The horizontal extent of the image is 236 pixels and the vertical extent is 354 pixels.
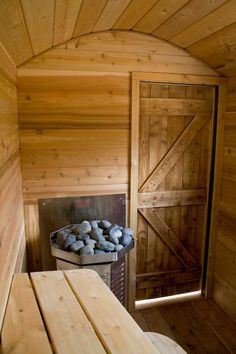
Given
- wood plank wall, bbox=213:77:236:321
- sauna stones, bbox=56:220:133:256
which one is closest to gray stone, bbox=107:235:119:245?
sauna stones, bbox=56:220:133:256

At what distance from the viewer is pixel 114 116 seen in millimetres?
2355

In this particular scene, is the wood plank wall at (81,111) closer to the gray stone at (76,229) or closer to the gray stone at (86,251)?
the gray stone at (76,229)

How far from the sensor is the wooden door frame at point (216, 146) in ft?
7.76

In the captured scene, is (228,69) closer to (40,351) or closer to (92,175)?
(92,175)

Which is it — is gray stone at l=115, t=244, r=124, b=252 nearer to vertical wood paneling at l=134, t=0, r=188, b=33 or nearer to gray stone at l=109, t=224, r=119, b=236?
gray stone at l=109, t=224, r=119, b=236

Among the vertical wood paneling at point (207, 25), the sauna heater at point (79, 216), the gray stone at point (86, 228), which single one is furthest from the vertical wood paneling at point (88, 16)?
the gray stone at point (86, 228)

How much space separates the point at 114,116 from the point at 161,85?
52 centimetres

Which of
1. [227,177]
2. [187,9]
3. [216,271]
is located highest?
[187,9]

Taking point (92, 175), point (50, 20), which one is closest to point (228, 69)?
point (92, 175)

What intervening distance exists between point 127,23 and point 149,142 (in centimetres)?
96

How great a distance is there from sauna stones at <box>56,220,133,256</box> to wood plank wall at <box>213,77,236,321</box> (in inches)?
40.5

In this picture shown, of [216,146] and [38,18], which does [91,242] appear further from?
[216,146]

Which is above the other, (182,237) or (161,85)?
(161,85)

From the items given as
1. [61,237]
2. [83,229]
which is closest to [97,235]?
[83,229]
